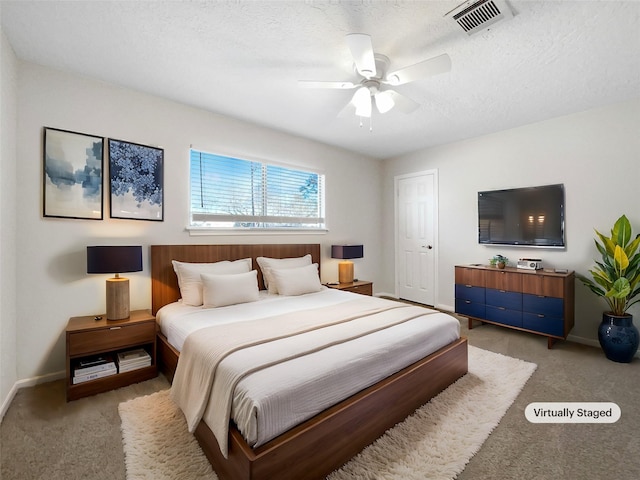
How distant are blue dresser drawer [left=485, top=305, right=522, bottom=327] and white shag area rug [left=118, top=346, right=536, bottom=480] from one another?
1218mm

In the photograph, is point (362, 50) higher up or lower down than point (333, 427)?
higher up

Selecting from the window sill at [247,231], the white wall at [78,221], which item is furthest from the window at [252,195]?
the white wall at [78,221]

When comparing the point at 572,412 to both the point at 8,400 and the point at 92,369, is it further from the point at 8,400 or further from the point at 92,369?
the point at 8,400

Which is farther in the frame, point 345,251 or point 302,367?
point 345,251

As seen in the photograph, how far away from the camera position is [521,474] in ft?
4.89

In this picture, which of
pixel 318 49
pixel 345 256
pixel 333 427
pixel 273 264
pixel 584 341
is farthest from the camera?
pixel 345 256

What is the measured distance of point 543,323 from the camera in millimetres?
3143

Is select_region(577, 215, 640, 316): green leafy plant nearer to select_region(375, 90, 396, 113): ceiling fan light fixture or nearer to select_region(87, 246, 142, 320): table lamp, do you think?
select_region(375, 90, 396, 113): ceiling fan light fixture

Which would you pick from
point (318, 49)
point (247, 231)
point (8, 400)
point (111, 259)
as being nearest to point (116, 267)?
point (111, 259)

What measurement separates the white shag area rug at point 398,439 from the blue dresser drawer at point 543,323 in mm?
1134

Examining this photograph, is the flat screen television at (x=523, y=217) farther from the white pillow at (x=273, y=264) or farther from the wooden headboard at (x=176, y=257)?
the wooden headboard at (x=176, y=257)

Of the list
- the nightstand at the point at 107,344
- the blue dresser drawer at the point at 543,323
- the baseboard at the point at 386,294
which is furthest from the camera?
the baseboard at the point at 386,294

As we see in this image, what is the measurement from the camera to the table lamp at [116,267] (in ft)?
7.53

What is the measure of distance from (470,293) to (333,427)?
3037mm
